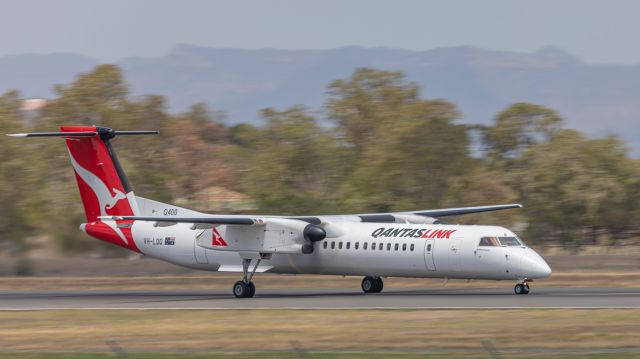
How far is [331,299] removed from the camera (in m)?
32.7

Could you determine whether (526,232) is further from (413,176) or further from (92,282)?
(92,282)

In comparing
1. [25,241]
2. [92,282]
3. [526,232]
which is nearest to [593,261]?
[526,232]

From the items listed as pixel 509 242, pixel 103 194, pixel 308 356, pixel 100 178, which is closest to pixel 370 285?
pixel 509 242

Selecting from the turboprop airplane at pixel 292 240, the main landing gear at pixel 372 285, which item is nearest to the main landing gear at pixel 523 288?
the turboprop airplane at pixel 292 240

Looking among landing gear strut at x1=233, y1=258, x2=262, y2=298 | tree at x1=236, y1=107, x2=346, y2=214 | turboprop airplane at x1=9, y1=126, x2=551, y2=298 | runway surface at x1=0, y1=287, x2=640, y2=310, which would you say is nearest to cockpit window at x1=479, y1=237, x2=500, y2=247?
turboprop airplane at x1=9, y1=126, x2=551, y2=298

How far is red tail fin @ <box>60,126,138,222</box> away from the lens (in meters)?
37.2

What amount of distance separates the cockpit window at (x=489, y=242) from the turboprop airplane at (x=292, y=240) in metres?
0.03

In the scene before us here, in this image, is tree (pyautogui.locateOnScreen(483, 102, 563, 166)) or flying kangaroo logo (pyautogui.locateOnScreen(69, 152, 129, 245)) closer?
flying kangaroo logo (pyautogui.locateOnScreen(69, 152, 129, 245))

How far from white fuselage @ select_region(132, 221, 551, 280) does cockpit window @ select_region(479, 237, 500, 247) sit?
11 centimetres

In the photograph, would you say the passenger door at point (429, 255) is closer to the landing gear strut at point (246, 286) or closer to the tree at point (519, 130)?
the landing gear strut at point (246, 286)

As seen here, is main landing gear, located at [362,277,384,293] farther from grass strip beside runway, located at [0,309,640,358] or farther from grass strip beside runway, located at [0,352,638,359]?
grass strip beside runway, located at [0,352,638,359]

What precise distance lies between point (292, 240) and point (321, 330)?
397 inches

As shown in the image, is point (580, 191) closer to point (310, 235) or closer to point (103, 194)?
point (310, 235)

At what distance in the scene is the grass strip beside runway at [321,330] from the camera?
854 inches
